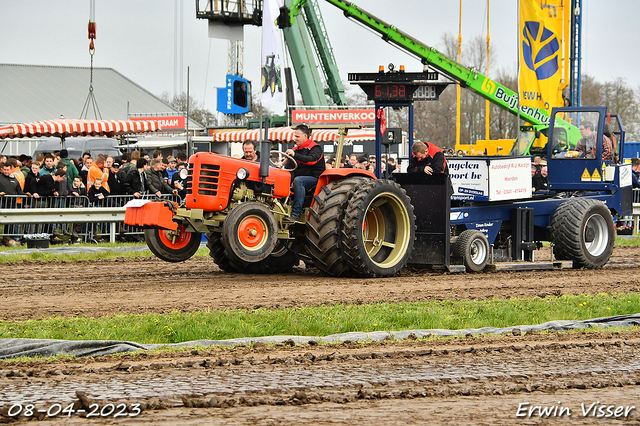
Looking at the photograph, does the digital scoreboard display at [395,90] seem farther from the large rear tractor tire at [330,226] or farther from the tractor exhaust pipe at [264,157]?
the tractor exhaust pipe at [264,157]

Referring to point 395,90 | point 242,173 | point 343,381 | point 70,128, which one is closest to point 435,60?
point 70,128

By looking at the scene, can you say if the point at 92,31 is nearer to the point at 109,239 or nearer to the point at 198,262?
the point at 109,239

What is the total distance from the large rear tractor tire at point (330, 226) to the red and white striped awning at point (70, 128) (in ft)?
38.0

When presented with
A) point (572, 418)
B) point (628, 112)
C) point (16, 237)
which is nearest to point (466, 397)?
point (572, 418)

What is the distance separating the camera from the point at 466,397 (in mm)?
4988

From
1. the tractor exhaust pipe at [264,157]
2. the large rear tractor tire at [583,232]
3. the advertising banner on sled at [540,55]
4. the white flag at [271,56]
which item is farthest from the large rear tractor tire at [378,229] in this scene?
the white flag at [271,56]

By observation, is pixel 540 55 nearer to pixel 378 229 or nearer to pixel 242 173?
pixel 378 229

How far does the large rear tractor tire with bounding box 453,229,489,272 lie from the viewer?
1240 centimetres

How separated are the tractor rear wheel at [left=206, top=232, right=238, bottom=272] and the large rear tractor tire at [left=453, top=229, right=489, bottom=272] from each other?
11.0 ft

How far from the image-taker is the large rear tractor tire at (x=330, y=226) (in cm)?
1108

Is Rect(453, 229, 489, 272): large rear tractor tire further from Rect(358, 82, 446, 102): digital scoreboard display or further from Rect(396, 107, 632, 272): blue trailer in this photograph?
Rect(358, 82, 446, 102): digital scoreboard display

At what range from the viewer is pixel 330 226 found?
11047 mm

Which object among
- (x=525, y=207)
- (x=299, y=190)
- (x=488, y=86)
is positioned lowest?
(x=525, y=207)

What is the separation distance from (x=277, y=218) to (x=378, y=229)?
5.21 feet
